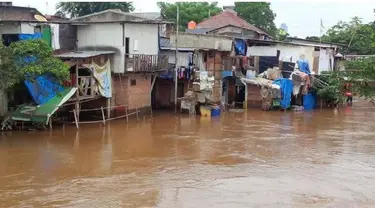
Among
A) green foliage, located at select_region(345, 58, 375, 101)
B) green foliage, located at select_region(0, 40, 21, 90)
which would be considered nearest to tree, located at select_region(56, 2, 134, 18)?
green foliage, located at select_region(0, 40, 21, 90)

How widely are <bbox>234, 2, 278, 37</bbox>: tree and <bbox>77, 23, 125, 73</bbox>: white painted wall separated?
3130cm

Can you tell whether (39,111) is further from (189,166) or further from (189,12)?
(189,12)

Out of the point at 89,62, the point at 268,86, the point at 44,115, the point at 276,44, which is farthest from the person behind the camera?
the point at 276,44

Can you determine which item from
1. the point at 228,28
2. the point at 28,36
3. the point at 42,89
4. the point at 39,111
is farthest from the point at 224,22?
the point at 39,111

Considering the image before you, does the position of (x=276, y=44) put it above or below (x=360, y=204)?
above

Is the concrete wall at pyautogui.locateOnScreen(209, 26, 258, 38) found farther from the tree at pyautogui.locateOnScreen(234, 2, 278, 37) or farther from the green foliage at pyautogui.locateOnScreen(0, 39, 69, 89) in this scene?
the green foliage at pyautogui.locateOnScreen(0, 39, 69, 89)

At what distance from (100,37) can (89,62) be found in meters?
2.09

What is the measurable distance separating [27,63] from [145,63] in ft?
21.4

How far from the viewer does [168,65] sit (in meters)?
24.3

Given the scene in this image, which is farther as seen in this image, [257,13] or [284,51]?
[257,13]

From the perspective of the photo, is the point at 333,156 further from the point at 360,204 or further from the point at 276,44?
the point at 276,44

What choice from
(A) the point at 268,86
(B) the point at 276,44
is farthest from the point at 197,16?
(A) the point at 268,86

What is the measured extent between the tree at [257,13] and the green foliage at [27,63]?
36.0m

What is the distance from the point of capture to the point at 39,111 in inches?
680
